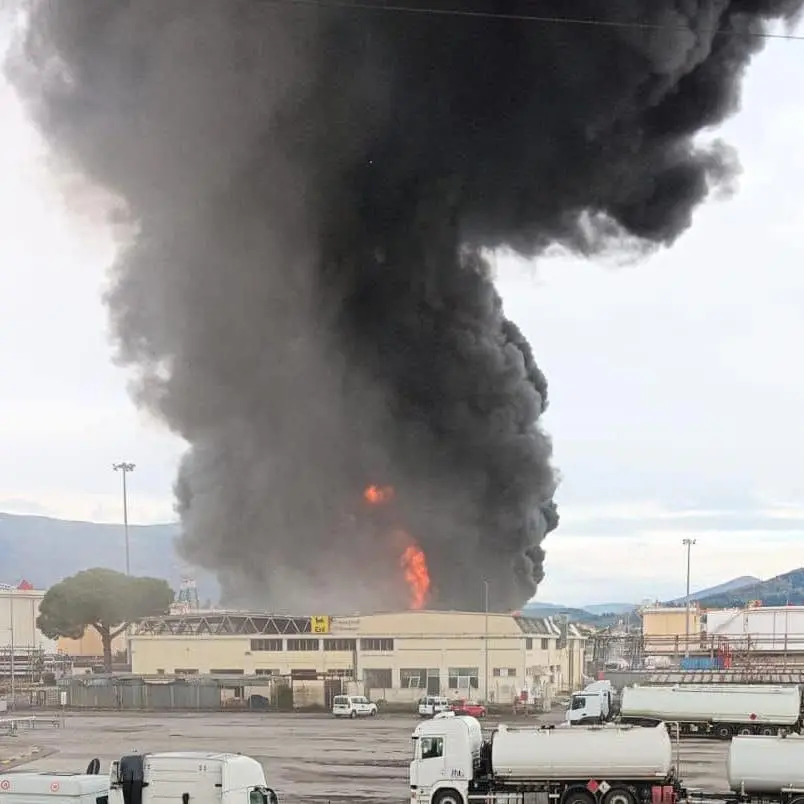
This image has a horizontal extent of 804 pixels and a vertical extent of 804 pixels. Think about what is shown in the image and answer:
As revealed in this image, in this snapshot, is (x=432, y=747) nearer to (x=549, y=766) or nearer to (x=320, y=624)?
(x=549, y=766)

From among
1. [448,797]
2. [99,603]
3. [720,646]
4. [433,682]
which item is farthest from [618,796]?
[99,603]

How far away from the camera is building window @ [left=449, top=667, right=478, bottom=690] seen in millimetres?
80812

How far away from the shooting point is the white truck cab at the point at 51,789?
2695 cm

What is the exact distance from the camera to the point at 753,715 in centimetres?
4691

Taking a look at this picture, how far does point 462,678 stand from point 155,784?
55062 mm

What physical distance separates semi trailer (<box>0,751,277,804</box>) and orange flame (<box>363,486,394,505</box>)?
75611mm

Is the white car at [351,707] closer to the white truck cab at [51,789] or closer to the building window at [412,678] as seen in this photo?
the building window at [412,678]

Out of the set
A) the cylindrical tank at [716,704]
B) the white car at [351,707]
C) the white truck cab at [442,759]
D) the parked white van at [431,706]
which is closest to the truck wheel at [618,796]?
the white truck cab at [442,759]

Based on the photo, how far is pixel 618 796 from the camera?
29.9 metres

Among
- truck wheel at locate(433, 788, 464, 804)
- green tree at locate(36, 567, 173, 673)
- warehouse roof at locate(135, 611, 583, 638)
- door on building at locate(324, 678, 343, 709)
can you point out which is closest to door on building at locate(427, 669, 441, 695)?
warehouse roof at locate(135, 611, 583, 638)

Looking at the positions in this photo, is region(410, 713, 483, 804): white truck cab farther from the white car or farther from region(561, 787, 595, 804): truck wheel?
the white car

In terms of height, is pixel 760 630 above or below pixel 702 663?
below

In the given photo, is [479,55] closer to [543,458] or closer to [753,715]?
[543,458]

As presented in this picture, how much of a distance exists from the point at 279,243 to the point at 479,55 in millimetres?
23467
